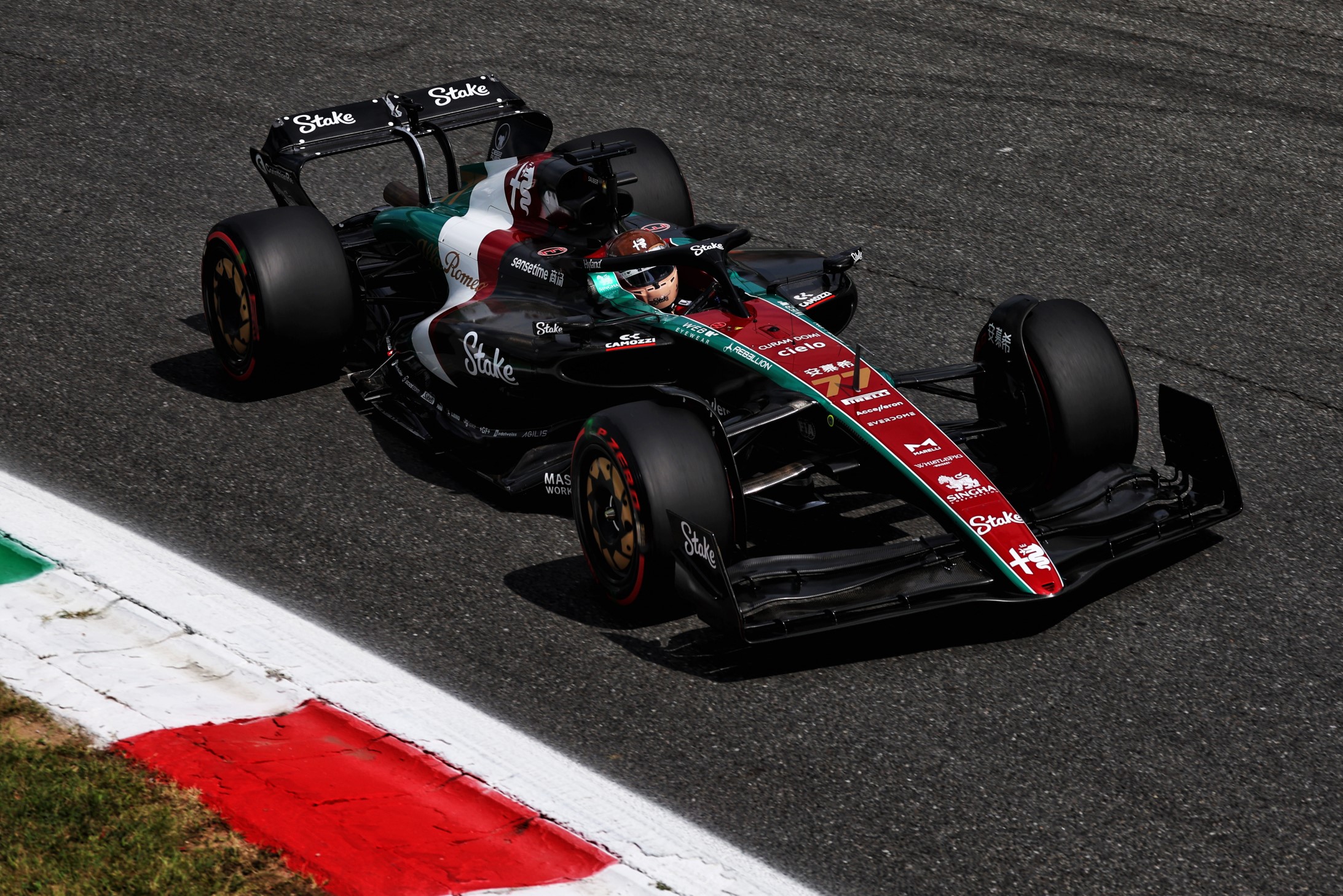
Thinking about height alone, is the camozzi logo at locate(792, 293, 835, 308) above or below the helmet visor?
below

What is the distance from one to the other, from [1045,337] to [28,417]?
185 inches

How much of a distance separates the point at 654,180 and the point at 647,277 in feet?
5.48

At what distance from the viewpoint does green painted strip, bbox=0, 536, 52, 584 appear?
19.1ft

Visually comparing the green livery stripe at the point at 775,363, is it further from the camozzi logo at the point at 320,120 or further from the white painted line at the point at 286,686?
the camozzi logo at the point at 320,120

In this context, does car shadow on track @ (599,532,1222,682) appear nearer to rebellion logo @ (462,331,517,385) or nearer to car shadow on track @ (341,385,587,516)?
car shadow on track @ (341,385,587,516)

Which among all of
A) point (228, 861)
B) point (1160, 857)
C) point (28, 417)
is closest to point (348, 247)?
point (28, 417)

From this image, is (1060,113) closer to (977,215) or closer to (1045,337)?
(977,215)

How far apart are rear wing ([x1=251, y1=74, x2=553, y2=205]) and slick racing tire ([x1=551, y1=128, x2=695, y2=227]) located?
459 mm

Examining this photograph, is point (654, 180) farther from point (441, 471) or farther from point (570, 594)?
point (570, 594)

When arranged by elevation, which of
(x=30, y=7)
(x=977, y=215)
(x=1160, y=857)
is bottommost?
(x=1160, y=857)

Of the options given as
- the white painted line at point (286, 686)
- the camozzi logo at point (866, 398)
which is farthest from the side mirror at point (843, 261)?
the white painted line at point (286, 686)

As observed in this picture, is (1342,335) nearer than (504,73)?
Yes

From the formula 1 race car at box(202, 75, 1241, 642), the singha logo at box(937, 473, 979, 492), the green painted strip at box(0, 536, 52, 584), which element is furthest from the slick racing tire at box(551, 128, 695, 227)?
the green painted strip at box(0, 536, 52, 584)

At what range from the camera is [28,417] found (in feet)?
24.1
